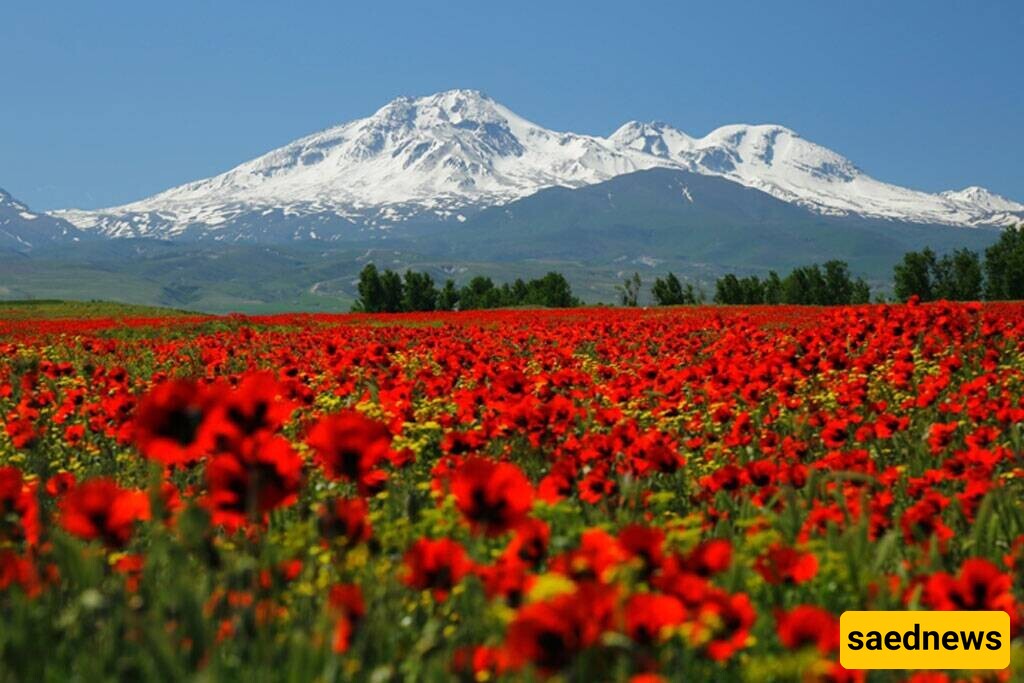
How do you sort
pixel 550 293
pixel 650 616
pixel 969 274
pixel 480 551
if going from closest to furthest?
1. pixel 650 616
2. pixel 480 551
3. pixel 550 293
4. pixel 969 274

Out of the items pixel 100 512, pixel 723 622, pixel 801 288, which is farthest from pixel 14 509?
pixel 801 288

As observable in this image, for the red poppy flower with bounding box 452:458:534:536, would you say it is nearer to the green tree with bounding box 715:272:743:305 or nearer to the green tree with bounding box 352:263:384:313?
the green tree with bounding box 352:263:384:313

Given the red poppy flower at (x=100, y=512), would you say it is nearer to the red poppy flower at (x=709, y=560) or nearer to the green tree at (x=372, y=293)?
the red poppy flower at (x=709, y=560)

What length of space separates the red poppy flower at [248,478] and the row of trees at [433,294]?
288 ft

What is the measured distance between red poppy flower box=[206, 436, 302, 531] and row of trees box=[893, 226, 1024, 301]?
9384cm

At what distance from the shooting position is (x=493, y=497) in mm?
2596

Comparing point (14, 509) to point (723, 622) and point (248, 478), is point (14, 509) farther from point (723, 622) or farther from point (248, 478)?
point (723, 622)

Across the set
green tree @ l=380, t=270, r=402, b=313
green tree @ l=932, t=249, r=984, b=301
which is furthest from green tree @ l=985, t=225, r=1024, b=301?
green tree @ l=380, t=270, r=402, b=313

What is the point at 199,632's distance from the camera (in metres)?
2.26

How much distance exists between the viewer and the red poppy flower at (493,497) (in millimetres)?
2580

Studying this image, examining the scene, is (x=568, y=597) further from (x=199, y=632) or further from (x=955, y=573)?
(x=955, y=573)

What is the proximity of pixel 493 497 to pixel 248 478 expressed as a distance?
2.03ft

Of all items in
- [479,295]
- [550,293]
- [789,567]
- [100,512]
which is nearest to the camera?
[100,512]

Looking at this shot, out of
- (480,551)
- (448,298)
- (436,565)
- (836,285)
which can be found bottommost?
(480,551)
